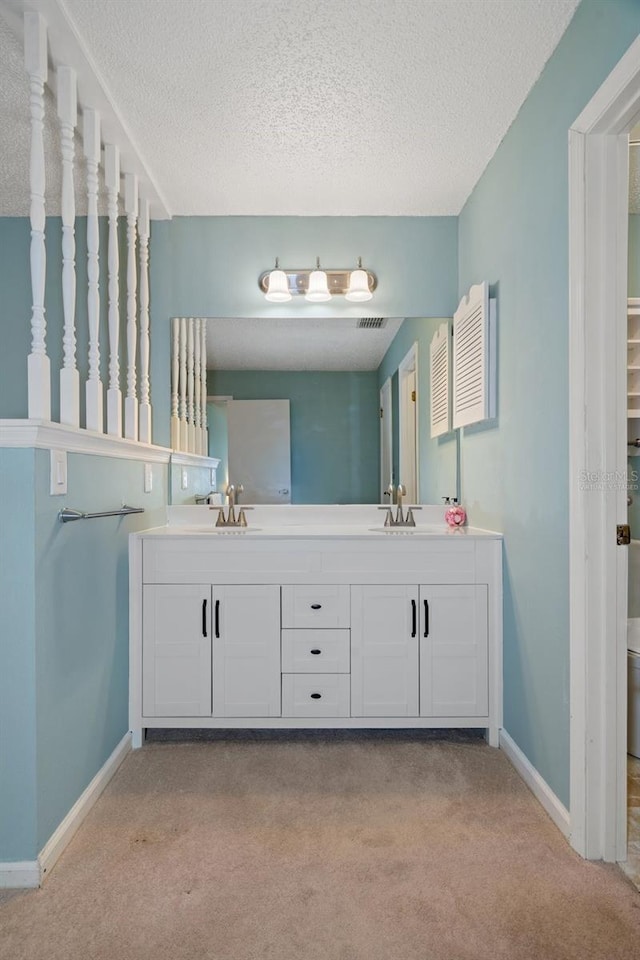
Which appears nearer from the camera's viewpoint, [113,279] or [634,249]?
[113,279]

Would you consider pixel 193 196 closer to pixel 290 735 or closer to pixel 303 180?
pixel 303 180

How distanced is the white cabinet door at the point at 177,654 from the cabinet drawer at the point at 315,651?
312 millimetres

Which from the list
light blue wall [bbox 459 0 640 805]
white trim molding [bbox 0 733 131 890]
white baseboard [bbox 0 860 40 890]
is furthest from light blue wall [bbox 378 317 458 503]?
white baseboard [bbox 0 860 40 890]

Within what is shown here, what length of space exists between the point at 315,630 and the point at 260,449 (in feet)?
3.14

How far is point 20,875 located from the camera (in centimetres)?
156

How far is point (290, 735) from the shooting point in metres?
2.46

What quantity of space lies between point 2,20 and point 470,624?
248 cm

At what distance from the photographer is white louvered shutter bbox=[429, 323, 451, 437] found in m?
2.88

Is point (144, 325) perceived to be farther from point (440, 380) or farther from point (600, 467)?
point (600, 467)

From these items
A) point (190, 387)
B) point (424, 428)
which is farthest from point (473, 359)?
point (190, 387)

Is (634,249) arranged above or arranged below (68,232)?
above

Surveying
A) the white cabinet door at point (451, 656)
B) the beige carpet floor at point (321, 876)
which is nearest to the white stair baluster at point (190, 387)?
the white cabinet door at point (451, 656)

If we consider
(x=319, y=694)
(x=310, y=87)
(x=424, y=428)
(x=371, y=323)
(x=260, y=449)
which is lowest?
(x=319, y=694)

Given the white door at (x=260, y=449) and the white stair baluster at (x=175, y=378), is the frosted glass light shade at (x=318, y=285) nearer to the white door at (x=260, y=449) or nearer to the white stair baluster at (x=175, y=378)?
the white door at (x=260, y=449)
